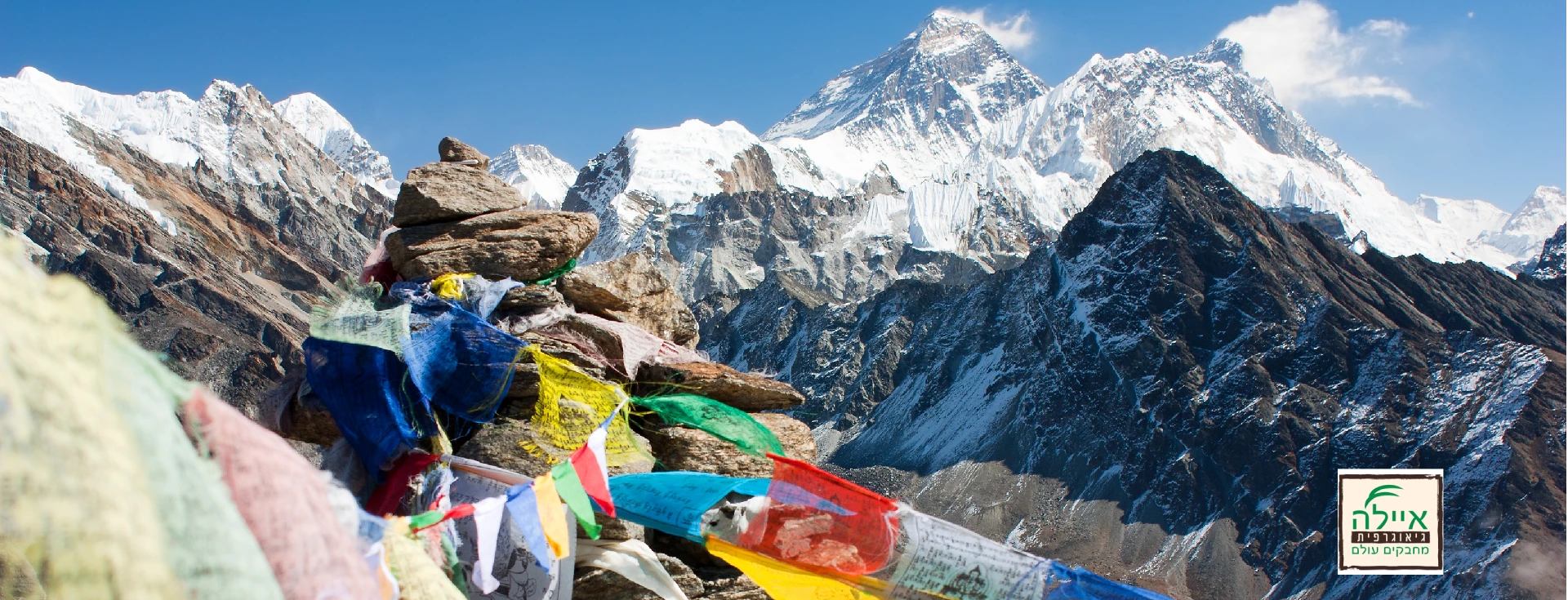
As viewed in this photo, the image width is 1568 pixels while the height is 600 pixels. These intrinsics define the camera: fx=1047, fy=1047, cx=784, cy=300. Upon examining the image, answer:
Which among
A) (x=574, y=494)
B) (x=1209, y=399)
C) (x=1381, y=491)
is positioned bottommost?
(x=574, y=494)

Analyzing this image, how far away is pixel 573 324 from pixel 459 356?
144cm

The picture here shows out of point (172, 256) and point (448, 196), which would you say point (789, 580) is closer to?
point (448, 196)

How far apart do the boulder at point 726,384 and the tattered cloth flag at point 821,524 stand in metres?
3.18

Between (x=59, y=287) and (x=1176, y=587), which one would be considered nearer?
(x=59, y=287)

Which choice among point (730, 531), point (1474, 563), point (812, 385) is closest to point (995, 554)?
point (730, 531)

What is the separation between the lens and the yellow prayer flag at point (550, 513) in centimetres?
559

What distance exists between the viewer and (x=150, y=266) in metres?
153

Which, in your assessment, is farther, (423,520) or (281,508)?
(423,520)

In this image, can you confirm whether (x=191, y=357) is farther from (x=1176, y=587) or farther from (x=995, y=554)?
(x=995, y=554)

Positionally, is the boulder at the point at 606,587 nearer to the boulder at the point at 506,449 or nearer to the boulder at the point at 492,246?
the boulder at the point at 506,449

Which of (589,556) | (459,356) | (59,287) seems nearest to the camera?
(59,287)

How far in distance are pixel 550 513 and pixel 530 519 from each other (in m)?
0.14

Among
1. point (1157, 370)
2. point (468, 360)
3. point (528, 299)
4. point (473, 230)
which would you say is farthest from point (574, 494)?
point (1157, 370)

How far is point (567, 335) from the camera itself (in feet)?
27.5
